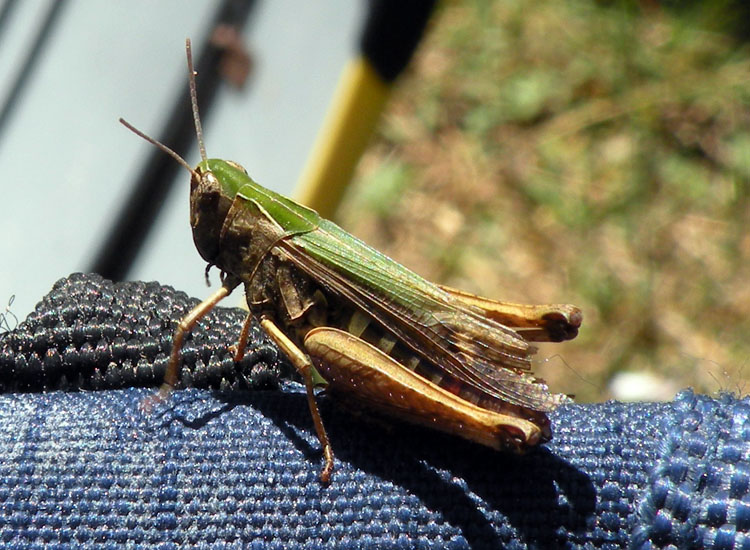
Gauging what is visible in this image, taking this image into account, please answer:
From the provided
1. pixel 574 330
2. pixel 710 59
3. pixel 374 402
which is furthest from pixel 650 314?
pixel 374 402

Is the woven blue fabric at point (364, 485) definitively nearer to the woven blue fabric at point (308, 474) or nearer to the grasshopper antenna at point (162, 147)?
the woven blue fabric at point (308, 474)

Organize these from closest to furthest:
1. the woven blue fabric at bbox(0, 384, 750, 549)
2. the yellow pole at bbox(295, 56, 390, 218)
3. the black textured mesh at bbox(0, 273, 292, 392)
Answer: the woven blue fabric at bbox(0, 384, 750, 549) → the black textured mesh at bbox(0, 273, 292, 392) → the yellow pole at bbox(295, 56, 390, 218)

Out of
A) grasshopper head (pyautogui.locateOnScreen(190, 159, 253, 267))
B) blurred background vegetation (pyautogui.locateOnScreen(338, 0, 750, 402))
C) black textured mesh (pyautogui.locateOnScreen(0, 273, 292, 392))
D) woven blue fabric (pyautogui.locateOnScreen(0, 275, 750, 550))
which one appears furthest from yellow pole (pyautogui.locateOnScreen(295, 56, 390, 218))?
woven blue fabric (pyautogui.locateOnScreen(0, 275, 750, 550))

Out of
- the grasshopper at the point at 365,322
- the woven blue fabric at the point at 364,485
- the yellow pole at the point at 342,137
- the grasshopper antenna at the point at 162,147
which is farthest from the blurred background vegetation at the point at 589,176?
the grasshopper antenna at the point at 162,147

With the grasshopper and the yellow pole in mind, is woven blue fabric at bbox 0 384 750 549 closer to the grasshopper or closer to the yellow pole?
the grasshopper

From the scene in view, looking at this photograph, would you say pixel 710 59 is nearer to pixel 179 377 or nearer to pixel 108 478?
pixel 179 377

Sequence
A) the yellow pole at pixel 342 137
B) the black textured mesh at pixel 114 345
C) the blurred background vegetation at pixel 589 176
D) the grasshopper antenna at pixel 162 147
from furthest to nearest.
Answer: the blurred background vegetation at pixel 589 176 < the yellow pole at pixel 342 137 < the grasshopper antenna at pixel 162 147 < the black textured mesh at pixel 114 345

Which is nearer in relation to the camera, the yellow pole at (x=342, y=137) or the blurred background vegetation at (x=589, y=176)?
the yellow pole at (x=342, y=137)
